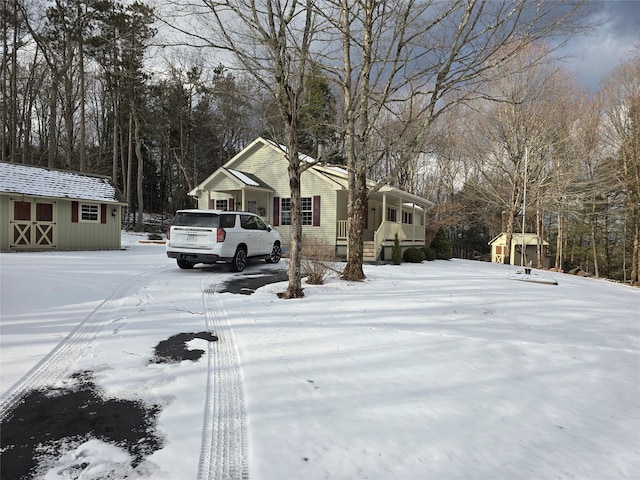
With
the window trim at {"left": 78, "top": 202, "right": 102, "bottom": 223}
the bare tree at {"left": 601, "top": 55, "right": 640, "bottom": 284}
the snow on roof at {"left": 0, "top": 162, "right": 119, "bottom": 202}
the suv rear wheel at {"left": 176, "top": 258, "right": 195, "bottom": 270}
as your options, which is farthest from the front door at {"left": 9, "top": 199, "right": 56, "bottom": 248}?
the bare tree at {"left": 601, "top": 55, "right": 640, "bottom": 284}

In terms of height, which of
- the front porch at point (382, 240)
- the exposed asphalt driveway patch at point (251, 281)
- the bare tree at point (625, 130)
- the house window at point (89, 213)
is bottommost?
the exposed asphalt driveway patch at point (251, 281)

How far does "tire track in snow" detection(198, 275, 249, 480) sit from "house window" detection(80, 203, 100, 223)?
50.7ft

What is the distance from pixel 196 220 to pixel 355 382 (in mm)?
7590

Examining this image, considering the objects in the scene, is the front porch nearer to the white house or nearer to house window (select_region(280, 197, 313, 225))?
the white house

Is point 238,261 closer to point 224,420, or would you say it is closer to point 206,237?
point 206,237

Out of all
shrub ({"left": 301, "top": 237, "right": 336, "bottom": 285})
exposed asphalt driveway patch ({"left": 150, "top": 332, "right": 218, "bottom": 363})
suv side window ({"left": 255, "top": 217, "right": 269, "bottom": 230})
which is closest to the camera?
exposed asphalt driveway patch ({"left": 150, "top": 332, "right": 218, "bottom": 363})

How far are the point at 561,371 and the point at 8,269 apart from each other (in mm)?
11172

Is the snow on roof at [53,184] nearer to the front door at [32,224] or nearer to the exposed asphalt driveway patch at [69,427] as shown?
the front door at [32,224]

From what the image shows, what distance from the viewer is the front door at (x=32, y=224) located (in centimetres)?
1427

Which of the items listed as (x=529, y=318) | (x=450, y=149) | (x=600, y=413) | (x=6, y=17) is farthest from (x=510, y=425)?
(x=6, y=17)

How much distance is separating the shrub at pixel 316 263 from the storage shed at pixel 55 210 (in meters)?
12.2

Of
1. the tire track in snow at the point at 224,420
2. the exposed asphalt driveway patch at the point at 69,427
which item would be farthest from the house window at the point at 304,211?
the exposed asphalt driveway patch at the point at 69,427

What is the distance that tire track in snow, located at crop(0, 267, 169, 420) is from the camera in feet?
9.45

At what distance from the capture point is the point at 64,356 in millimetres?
3646
